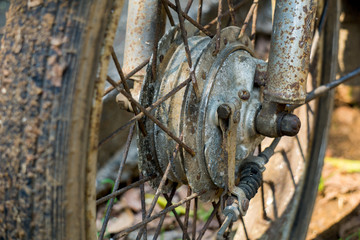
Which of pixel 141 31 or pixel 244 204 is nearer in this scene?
pixel 244 204

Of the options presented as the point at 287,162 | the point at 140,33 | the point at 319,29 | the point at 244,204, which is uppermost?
the point at 319,29

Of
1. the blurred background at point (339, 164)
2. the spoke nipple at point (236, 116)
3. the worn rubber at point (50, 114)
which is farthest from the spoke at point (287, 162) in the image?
the worn rubber at point (50, 114)

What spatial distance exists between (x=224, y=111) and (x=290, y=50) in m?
0.22

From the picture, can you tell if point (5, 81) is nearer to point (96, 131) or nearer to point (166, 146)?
point (96, 131)

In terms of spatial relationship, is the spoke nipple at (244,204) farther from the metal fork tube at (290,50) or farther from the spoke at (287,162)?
the spoke at (287,162)

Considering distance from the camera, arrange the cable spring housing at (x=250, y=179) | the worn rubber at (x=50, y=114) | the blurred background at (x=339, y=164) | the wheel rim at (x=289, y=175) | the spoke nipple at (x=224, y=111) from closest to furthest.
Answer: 1. the worn rubber at (x=50, y=114)
2. the spoke nipple at (x=224, y=111)
3. the cable spring housing at (x=250, y=179)
4. the wheel rim at (x=289, y=175)
5. the blurred background at (x=339, y=164)

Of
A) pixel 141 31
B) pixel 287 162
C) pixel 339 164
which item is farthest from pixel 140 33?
pixel 339 164

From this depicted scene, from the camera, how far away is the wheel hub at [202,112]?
1032 millimetres

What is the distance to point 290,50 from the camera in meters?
A: 1.06

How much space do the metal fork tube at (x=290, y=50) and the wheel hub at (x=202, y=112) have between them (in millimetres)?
80

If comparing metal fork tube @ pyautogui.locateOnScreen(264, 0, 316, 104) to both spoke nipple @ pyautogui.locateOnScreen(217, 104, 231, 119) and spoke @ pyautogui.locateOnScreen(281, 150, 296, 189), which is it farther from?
spoke @ pyautogui.locateOnScreen(281, 150, 296, 189)

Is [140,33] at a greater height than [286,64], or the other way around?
[140,33]

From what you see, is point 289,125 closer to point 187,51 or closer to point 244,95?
point 244,95

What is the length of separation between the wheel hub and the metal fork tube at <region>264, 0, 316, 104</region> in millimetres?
80
